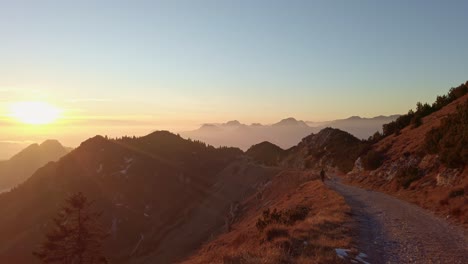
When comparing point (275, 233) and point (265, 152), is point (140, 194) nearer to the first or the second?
point (265, 152)

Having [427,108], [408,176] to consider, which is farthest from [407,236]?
[427,108]

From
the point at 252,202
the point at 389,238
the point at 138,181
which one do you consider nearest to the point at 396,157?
the point at 389,238

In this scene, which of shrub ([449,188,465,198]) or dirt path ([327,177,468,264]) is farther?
shrub ([449,188,465,198])

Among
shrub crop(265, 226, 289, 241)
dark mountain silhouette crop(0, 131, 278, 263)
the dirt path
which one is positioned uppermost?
the dirt path

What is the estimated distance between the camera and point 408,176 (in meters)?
34.2

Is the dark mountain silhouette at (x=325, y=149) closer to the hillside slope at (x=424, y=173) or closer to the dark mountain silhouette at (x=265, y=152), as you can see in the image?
the hillside slope at (x=424, y=173)

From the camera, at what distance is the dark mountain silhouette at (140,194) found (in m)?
98.5

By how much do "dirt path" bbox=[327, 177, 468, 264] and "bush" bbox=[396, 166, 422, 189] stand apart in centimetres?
733

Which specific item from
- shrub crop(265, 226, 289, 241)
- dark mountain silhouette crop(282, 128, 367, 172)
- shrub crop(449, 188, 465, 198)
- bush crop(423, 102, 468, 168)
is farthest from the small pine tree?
dark mountain silhouette crop(282, 128, 367, 172)

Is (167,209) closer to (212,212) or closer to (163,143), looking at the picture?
(212,212)

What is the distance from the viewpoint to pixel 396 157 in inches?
1625

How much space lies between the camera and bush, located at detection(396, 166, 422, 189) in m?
33.3

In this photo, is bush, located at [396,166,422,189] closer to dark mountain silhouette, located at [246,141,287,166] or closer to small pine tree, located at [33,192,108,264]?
small pine tree, located at [33,192,108,264]

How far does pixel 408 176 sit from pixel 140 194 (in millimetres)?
104303
